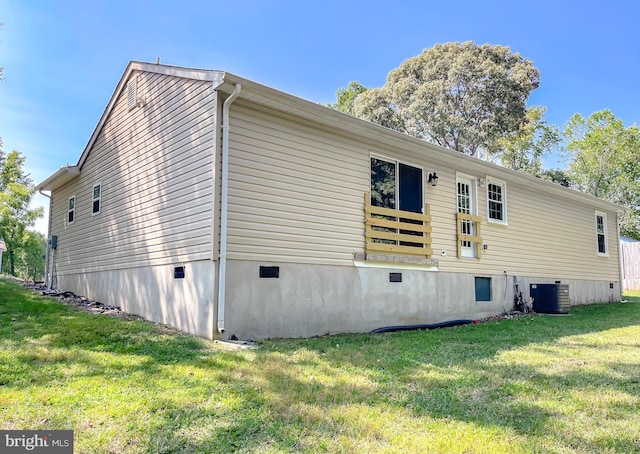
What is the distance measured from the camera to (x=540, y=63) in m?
21.8

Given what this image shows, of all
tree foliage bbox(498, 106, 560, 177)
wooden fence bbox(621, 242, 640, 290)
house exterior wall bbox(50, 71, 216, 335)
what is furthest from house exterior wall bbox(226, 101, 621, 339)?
tree foliage bbox(498, 106, 560, 177)

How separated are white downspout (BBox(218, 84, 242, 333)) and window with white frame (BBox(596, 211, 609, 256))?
12.8m

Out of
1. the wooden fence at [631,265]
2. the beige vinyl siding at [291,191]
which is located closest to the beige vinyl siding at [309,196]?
the beige vinyl siding at [291,191]

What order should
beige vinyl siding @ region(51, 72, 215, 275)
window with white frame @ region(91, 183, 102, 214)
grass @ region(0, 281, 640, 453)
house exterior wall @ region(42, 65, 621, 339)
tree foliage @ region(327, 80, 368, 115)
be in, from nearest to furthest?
1. grass @ region(0, 281, 640, 453)
2. house exterior wall @ region(42, 65, 621, 339)
3. beige vinyl siding @ region(51, 72, 215, 275)
4. window with white frame @ region(91, 183, 102, 214)
5. tree foliage @ region(327, 80, 368, 115)

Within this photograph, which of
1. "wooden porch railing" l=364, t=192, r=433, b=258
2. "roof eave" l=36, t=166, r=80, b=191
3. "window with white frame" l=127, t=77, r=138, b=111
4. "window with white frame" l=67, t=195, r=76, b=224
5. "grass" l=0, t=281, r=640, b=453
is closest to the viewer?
"grass" l=0, t=281, r=640, b=453

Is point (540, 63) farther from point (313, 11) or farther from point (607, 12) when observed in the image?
point (313, 11)

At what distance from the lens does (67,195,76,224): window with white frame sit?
1111cm

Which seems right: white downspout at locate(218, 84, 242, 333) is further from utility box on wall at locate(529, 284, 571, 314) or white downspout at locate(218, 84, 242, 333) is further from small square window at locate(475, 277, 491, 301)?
utility box on wall at locate(529, 284, 571, 314)

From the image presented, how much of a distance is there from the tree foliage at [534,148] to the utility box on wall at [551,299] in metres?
15.2

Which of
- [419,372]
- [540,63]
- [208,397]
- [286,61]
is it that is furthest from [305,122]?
[540,63]

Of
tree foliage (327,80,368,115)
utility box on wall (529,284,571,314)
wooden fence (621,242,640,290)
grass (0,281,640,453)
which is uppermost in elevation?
tree foliage (327,80,368,115)

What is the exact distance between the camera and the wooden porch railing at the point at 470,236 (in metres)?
9.41

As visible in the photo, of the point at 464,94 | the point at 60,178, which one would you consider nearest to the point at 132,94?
the point at 60,178

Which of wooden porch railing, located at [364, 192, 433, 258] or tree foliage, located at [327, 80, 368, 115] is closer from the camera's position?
wooden porch railing, located at [364, 192, 433, 258]
